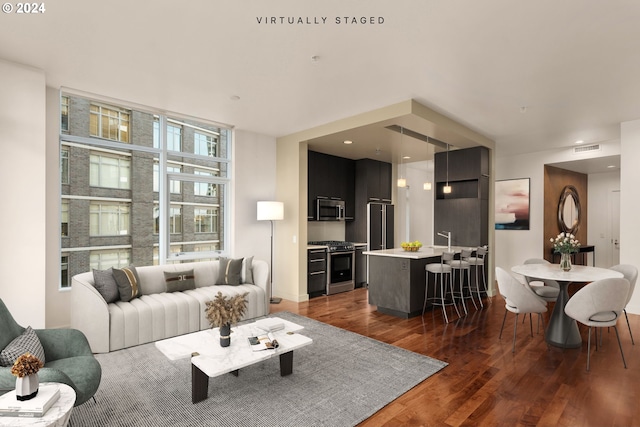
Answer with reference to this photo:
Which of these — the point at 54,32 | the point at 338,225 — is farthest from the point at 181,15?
the point at 338,225

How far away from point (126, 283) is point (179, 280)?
26.6 inches

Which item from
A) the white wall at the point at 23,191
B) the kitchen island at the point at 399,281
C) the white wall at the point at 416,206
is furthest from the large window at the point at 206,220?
the white wall at the point at 416,206

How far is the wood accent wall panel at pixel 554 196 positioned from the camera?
7.37m

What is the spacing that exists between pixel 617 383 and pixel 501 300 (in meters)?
3.10

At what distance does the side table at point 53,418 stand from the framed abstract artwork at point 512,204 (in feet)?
27.0

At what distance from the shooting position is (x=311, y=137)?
5.67 metres

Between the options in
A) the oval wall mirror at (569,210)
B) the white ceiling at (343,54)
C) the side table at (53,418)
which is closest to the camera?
the side table at (53,418)

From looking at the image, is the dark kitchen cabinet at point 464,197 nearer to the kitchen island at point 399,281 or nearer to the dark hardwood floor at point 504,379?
the kitchen island at point 399,281

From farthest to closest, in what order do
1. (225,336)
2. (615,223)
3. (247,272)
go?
(615,223) < (247,272) < (225,336)

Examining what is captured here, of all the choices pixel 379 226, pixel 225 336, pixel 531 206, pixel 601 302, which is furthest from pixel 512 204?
pixel 225 336

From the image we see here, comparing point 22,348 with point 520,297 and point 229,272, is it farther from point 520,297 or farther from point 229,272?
point 520,297

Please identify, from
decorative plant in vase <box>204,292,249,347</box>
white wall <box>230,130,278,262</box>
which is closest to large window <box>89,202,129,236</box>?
white wall <box>230,130,278,262</box>

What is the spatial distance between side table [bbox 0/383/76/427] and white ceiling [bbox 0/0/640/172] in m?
2.53

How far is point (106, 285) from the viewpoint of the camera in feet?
12.5
